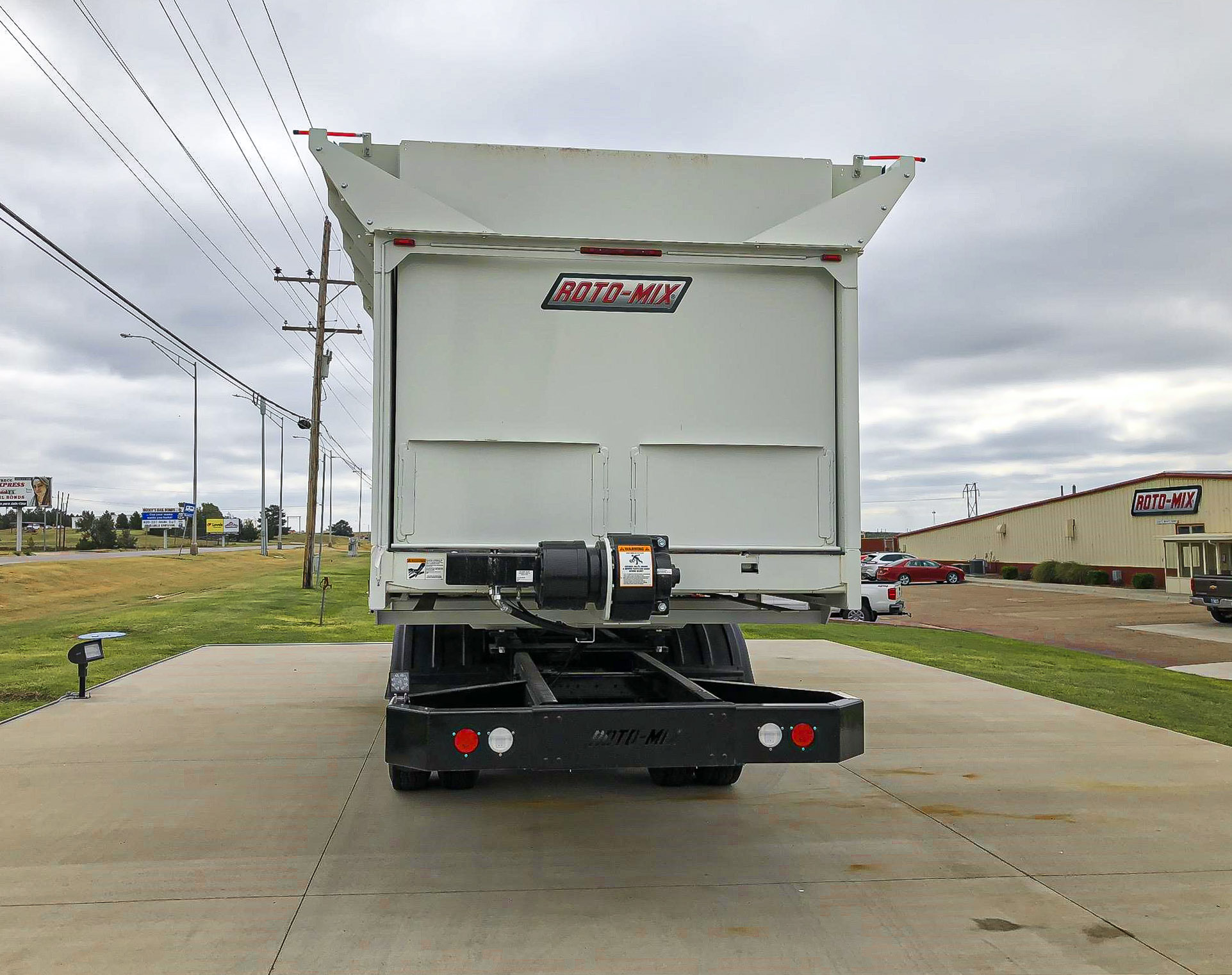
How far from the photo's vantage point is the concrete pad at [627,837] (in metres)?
4.56

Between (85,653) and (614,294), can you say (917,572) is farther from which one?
(614,294)

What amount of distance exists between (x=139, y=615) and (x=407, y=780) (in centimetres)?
1531

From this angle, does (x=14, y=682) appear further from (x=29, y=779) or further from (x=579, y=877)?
(x=579, y=877)

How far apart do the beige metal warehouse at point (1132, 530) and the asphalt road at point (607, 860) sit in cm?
3109

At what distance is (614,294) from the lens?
15.3 ft

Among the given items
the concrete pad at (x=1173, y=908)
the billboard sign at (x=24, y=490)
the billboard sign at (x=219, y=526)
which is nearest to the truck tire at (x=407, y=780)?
the concrete pad at (x=1173, y=908)

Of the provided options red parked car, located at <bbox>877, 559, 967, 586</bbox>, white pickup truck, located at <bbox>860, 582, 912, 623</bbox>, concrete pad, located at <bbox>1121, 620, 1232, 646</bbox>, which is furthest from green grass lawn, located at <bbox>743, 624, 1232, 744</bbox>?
red parked car, located at <bbox>877, 559, 967, 586</bbox>

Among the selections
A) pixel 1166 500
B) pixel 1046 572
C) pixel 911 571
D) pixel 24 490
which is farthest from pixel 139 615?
pixel 24 490

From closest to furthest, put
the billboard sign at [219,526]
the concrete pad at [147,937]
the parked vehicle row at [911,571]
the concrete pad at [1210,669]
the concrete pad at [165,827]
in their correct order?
the concrete pad at [147,937]
the concrete pad at [165,827]
the concrete pad at [1210,669]
the parked vehicle row at [911,571]
the billboard sign at [219,526]

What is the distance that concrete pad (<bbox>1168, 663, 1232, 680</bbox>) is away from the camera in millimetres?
13492

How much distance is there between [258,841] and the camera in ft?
16.4

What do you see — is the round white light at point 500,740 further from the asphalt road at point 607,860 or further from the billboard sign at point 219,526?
the billboard sign at point 219,526

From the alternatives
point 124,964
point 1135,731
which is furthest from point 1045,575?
point 124,964

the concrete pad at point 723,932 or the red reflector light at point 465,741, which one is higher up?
the red reflector light at point 465,741
